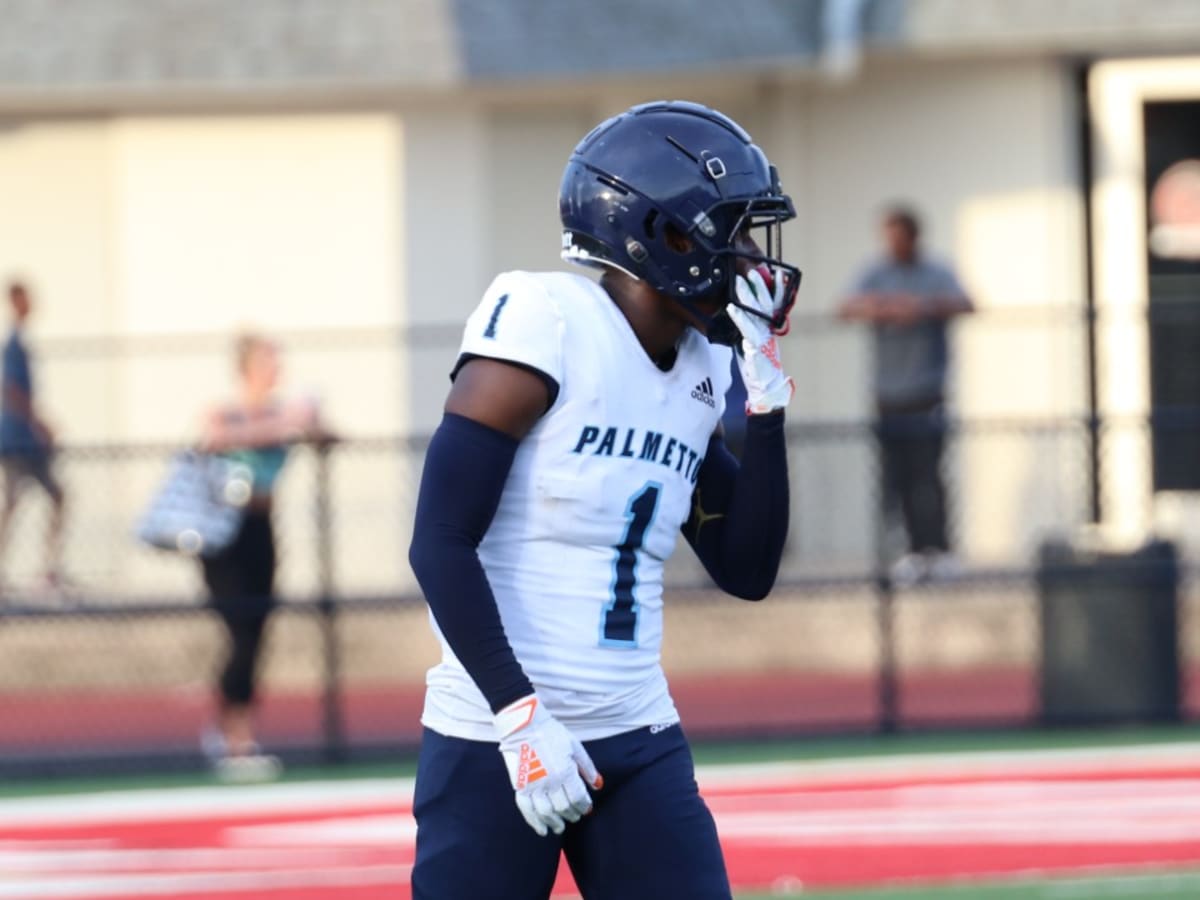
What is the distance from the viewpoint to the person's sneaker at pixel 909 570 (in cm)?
1080

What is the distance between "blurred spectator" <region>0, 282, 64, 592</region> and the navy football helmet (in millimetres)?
6832

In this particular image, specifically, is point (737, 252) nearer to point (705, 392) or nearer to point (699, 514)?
point (705, 392)

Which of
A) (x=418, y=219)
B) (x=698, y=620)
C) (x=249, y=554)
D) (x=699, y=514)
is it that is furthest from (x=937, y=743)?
(x=699, y=514)

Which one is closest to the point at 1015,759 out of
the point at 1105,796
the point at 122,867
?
the point at 1105,796

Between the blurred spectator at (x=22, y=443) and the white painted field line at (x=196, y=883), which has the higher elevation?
the blurred spectator at (x=22, y=443)

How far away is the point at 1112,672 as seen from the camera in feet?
34.6

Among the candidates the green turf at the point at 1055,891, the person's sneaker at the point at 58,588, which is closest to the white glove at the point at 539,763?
the green turf at the point at 1055,891

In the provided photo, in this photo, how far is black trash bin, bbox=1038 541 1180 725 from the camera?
34.5 feet

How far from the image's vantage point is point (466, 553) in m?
3.72

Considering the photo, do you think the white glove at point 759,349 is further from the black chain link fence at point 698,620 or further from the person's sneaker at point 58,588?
the person's sneaker at point 58,588

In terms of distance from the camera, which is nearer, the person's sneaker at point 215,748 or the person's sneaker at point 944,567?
the person's sneaker at point 215,748

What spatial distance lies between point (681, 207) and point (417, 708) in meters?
7.44

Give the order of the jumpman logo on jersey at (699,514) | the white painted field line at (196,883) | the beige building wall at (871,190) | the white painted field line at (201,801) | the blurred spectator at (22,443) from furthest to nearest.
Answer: the beige building wall at (871,190), the blurred spectator at (22,443), the white painted field line at (201,801), the white painted field line at (196,883), the jumpman logo on jersey at (699,514)

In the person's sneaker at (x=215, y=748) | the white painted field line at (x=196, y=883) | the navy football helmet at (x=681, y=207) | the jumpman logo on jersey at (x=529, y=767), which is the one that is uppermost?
the navy football helmet at (x=681, y=207)
